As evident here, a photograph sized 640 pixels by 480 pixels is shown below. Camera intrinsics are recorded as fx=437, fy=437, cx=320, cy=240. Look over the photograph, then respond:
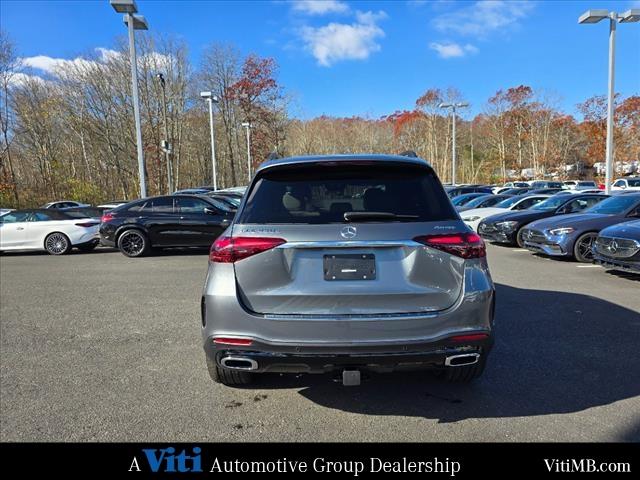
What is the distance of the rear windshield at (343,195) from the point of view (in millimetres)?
2883

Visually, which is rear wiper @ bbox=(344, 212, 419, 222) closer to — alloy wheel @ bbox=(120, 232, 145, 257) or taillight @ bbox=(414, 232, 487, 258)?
taillight @ bbox=(414, 232, 487, 258)

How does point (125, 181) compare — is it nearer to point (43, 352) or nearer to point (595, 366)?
point (43, 352)

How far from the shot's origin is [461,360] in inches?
108

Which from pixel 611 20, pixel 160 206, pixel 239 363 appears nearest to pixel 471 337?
pixel 239 363

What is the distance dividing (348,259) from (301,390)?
1419 mm

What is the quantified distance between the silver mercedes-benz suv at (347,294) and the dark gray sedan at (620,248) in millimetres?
5640

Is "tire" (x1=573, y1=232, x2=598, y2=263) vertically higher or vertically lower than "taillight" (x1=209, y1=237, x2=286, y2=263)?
lower

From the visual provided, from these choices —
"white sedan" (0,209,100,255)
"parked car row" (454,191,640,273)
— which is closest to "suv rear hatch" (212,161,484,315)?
"parked car row" (454,191,640,273)

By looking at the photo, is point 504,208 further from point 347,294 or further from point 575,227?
point 347,294

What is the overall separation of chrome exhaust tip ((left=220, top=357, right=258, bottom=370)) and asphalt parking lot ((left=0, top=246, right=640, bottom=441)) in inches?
19.3

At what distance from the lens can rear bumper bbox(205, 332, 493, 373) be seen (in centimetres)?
265
